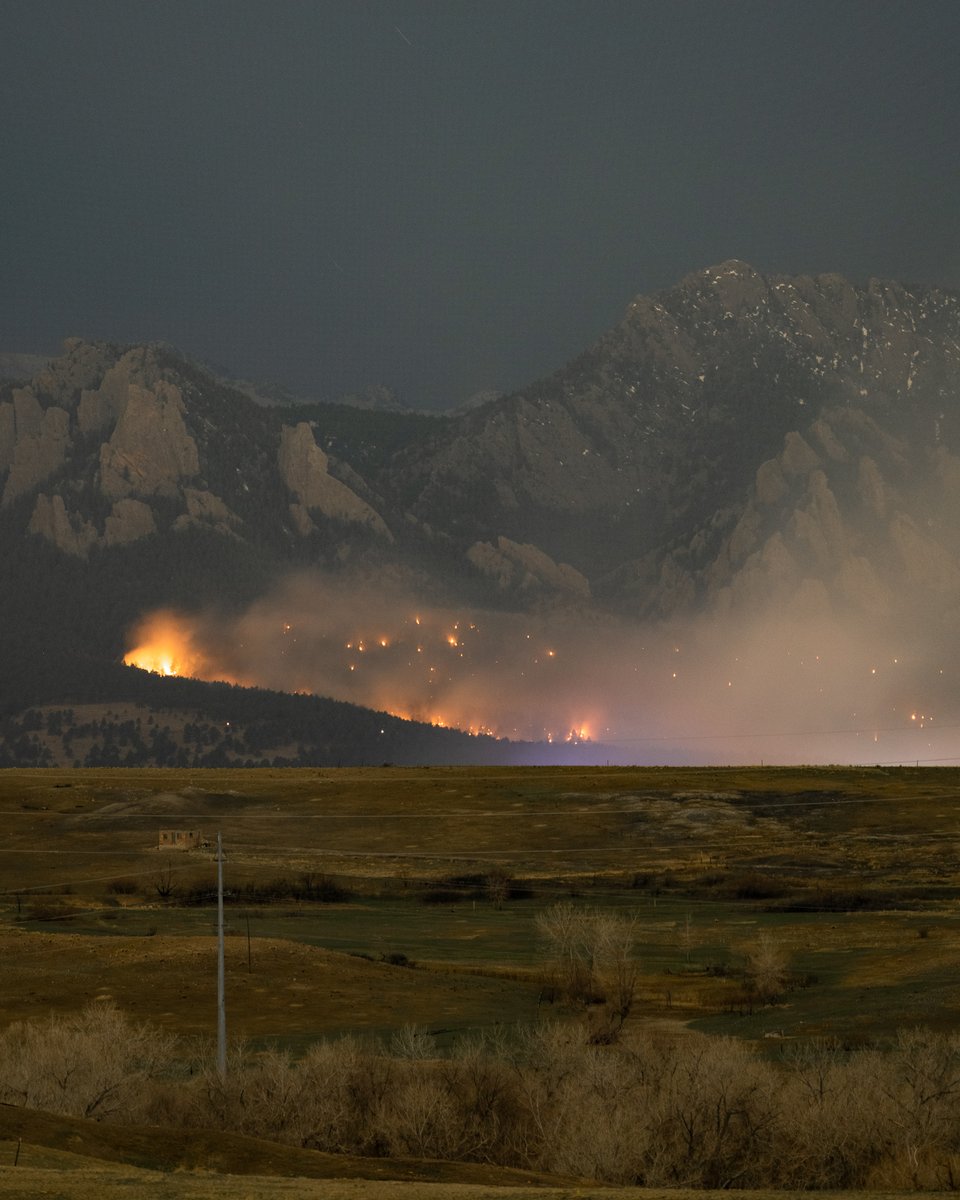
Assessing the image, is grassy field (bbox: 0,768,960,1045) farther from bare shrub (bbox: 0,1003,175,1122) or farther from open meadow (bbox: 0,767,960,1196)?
bare shrub (bbox: 0,1003,175,1122)

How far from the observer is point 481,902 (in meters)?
108

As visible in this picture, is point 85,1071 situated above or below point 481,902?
below

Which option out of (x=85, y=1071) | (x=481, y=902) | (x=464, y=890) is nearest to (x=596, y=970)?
(x=85, y=1071)

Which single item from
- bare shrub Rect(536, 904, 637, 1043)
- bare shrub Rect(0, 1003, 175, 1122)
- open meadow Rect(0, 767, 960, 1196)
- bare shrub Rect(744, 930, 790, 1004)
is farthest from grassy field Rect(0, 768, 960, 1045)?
bare shrub Rect(0, 1003, 175, 1122)

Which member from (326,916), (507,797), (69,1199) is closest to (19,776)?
(507,797)

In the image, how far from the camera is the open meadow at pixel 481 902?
2628 inches

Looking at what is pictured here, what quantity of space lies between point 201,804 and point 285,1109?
10829 cm

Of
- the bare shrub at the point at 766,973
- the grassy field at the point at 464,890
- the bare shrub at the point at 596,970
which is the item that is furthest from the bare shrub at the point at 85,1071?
the bare shrub at the point at 766,973

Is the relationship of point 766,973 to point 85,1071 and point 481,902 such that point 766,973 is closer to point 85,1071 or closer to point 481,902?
point 85,1071

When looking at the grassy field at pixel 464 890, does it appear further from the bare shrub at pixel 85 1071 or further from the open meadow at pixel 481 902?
the bare shrub at pixel 85 1071

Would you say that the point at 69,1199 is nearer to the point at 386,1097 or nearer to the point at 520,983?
the point at 386,1097

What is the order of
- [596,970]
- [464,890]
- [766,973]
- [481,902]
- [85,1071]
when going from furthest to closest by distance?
[464,890] < [481,902] < [596,970] < [766,973] < [85,1071]

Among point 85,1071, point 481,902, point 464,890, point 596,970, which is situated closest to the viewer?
point 85,1071

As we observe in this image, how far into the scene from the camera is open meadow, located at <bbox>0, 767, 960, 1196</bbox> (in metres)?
66.8
